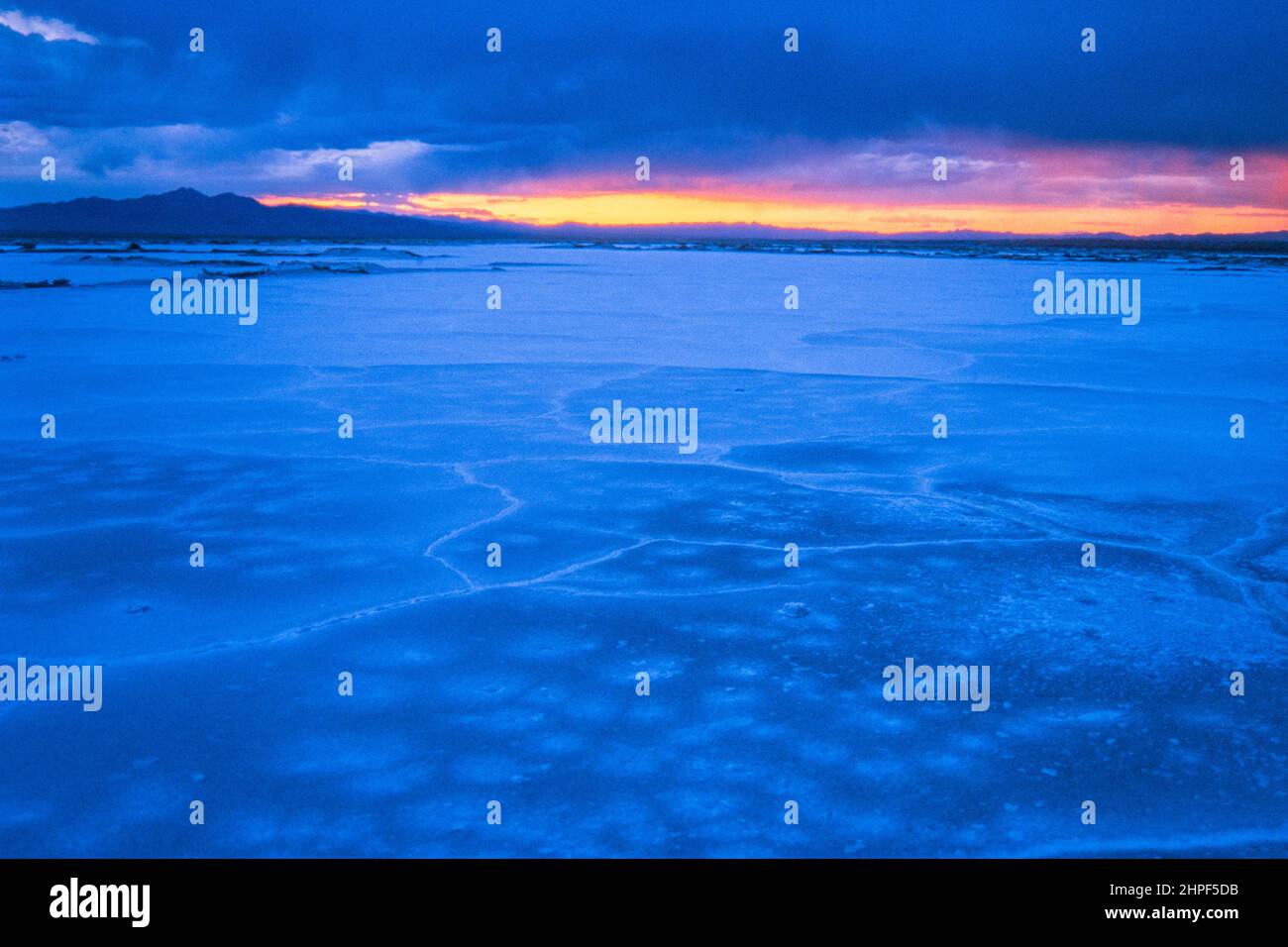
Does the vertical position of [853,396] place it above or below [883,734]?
above

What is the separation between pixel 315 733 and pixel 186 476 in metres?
3.78

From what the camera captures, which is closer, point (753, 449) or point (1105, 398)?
point (753, 449)

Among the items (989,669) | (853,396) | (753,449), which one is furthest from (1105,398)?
(989,669)

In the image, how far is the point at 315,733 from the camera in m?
3.41

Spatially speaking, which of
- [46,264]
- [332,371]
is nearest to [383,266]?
[46,264]
